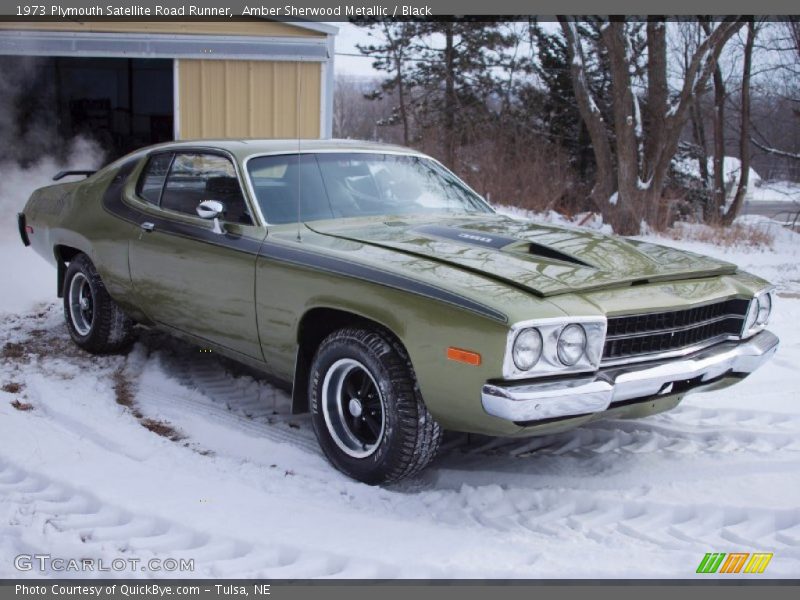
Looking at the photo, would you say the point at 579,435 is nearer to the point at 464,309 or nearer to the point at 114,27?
the point at 464,309

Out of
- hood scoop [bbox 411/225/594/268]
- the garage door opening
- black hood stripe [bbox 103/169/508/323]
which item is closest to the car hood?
hood scoop [bbox 411/225/594/268]

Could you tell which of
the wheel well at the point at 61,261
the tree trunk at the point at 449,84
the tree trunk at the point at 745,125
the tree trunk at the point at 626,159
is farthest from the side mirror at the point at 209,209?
the tree trunk at the point at 449,84

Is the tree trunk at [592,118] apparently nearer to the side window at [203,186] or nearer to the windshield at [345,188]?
the windshield at [345,188]

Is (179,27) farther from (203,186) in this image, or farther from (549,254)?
(549,254)

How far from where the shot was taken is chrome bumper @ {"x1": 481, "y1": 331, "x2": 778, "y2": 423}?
321cm

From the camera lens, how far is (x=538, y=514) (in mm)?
3551

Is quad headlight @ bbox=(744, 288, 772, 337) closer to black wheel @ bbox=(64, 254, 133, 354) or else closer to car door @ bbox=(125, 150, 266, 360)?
car door @ bbox=(125, 150, 266, 360)

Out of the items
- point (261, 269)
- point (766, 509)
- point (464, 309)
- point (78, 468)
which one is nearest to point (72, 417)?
point (78, 468)

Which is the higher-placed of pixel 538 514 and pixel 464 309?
pixel 464 309

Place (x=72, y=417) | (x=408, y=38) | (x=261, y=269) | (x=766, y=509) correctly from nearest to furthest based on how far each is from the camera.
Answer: (x=766, y=509) → (x=261, y=269) → (x=72, y=417) → (x=408, y=38)

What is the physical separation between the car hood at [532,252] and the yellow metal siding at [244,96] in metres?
7.18

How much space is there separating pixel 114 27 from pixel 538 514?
964 cm

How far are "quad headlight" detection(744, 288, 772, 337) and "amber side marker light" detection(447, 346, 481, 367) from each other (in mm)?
1633

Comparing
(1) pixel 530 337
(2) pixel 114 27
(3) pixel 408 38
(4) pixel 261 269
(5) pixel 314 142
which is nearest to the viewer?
(1) pixel 530 337
